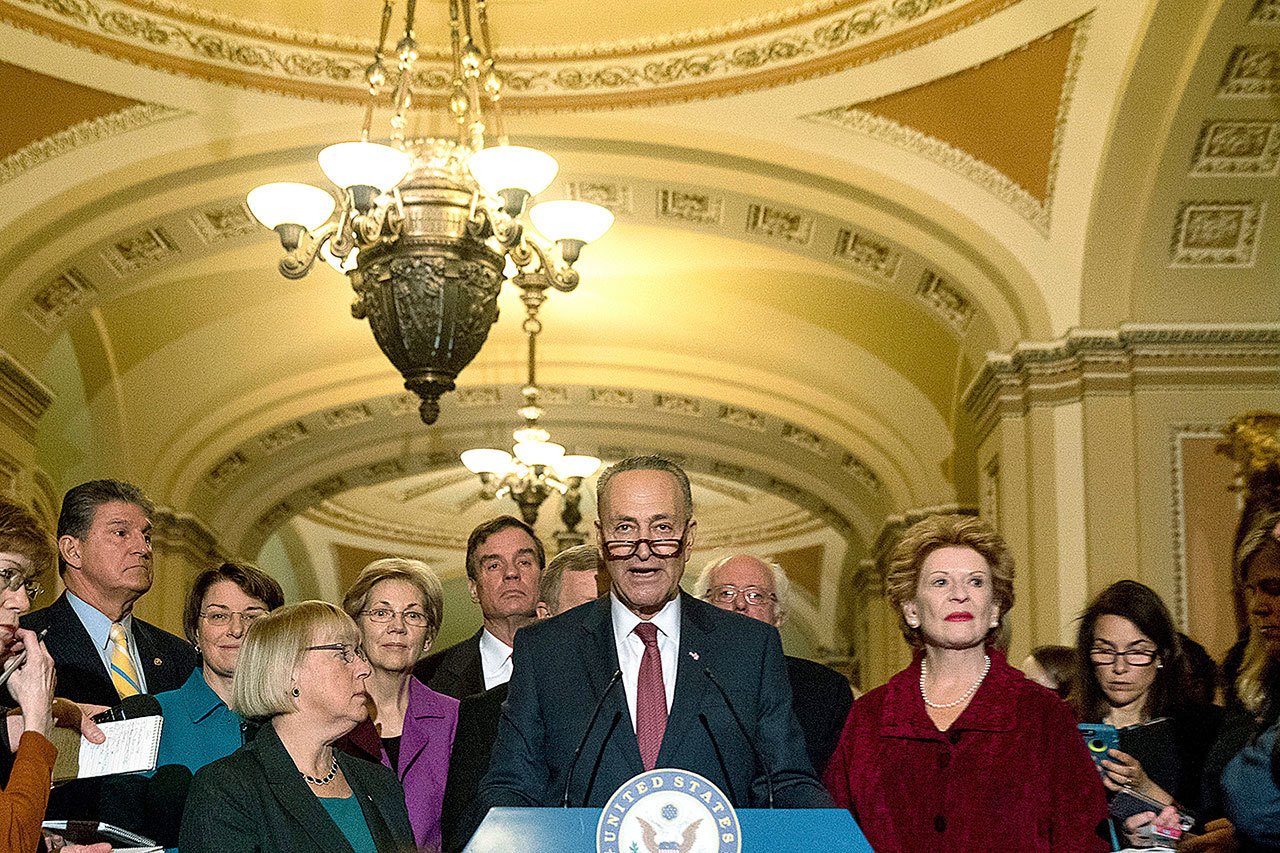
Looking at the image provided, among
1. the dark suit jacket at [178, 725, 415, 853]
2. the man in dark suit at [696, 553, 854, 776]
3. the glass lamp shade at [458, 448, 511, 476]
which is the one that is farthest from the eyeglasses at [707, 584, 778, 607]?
the glass lamp shade at [458, 448, 511, 476]

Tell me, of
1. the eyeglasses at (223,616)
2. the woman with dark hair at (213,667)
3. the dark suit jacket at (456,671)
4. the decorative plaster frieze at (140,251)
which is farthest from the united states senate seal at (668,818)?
the decorative plaster frieze at (140,251)

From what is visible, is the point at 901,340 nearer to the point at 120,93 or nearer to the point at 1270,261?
the point at 1270,261

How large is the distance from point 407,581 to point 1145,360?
571 cm

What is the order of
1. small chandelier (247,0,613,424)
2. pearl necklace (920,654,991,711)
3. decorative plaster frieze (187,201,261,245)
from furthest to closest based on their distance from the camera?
decorative plaster frieze (187,201,261,245) → small chandelier (247,0,613,424) → pearl necklace (920,654,991,711)

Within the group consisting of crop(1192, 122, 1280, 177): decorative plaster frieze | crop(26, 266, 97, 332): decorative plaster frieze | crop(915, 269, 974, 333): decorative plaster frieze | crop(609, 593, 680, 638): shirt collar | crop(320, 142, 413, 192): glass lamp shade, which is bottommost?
crop(609, 593, 680, 638): shirt collar

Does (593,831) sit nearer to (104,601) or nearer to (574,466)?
(104,601)

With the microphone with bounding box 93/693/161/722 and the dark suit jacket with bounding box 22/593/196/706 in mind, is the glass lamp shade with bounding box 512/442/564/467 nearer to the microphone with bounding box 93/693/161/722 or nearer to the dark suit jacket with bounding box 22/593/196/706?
the dark suit jacket with bounding box 22/593/196/706

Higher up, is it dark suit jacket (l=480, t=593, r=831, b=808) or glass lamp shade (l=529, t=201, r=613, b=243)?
glass lamp shade (l=529, t=201, r=613, b=243)

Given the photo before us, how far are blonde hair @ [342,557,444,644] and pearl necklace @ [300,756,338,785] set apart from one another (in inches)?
33.3

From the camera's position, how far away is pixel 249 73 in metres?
9.57

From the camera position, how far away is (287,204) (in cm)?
701

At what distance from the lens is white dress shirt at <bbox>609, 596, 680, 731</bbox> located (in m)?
3.01

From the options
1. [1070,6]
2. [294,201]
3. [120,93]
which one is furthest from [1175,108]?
[120,93]

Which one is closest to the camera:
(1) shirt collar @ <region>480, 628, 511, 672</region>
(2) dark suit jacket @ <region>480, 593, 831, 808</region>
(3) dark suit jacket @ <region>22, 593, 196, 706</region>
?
(2) dark suit jacket @ <region>480, 593, 831, 808</region>
